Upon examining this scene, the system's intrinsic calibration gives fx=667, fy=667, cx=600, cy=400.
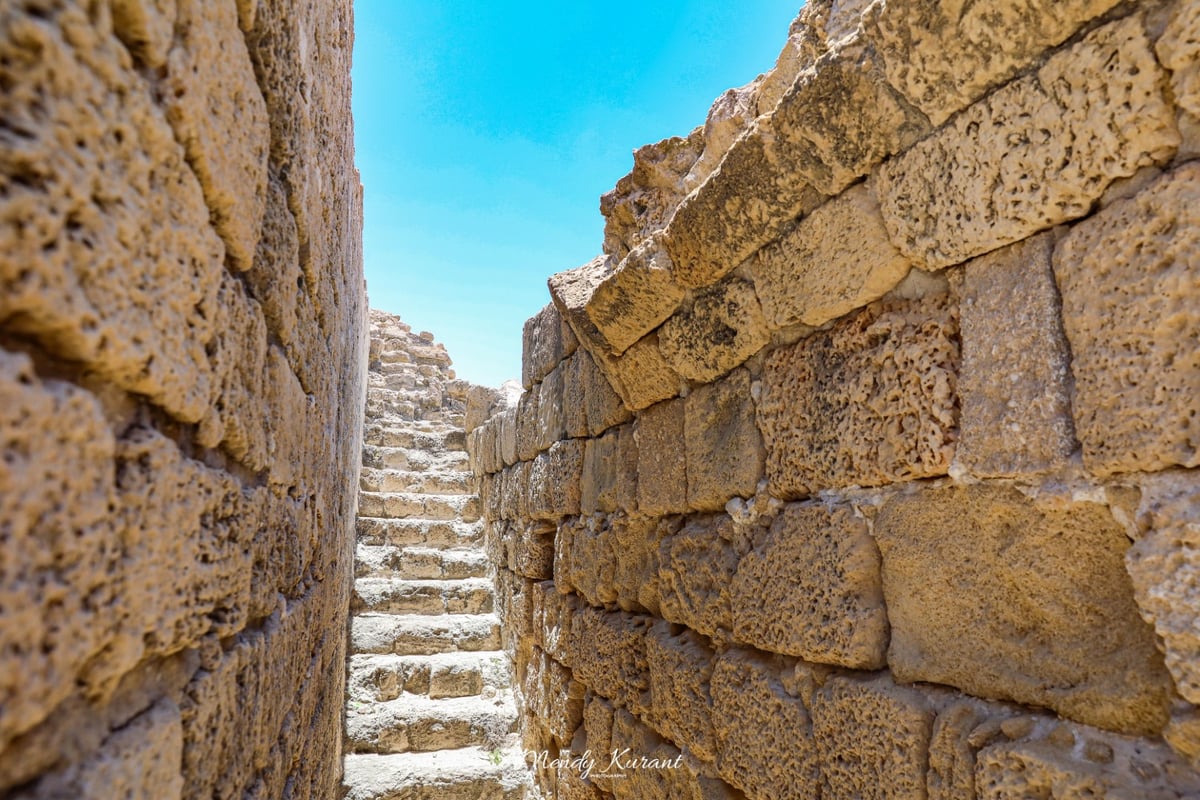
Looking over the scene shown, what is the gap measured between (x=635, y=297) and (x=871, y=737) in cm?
165

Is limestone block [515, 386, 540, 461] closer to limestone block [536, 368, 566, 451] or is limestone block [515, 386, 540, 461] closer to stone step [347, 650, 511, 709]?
limestone block [536, 368, 566, 451]

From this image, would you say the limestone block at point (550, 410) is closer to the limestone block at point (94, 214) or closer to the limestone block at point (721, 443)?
the limestone block at point (721, 443)

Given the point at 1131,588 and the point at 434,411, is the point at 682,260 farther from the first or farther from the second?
the point at 434,411

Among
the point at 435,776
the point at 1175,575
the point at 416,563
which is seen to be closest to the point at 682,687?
the point at 1175,575

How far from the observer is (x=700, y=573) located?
7.74 feet

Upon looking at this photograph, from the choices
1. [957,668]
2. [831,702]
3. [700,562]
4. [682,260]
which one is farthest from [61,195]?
[700,562]

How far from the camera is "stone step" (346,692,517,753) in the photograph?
4.18 metres

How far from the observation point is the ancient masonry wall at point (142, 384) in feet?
1.65

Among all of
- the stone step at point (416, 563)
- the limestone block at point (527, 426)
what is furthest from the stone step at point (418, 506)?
the limestone block at point (527, 426)

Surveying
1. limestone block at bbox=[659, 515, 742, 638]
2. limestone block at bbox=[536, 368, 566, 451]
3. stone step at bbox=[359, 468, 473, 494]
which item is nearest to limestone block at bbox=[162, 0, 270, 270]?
limestone block at bbox=[659, 515, 742, 638]

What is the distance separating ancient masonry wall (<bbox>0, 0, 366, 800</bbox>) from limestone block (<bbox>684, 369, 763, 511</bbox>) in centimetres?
137

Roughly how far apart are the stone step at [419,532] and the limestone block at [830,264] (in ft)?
15.1

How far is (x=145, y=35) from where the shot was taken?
662 mm

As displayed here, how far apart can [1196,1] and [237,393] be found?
1.57 m
